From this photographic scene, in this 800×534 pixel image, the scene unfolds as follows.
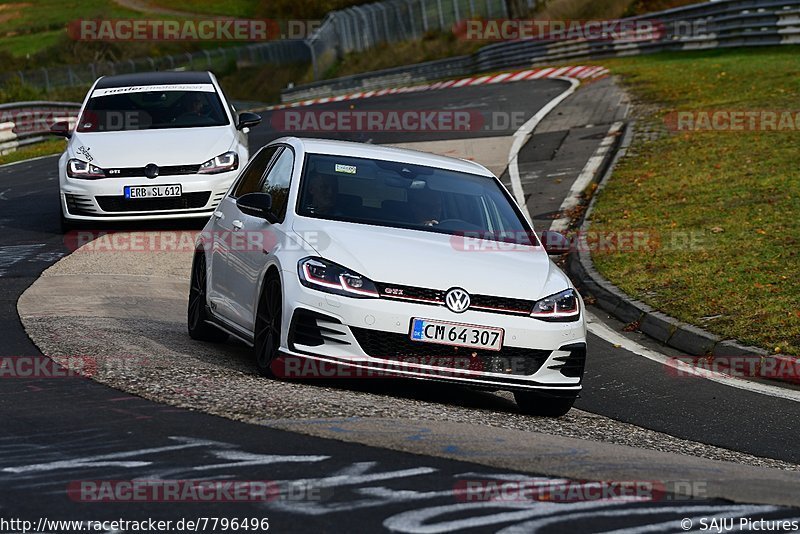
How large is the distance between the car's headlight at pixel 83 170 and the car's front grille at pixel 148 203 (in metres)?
0.26

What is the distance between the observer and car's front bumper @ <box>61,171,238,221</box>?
15.9 metres

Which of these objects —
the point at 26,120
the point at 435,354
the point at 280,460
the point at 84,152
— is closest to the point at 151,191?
the point at 84,152

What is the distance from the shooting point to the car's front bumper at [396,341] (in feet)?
26.9

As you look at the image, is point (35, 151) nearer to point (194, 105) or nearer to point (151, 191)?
point (194, 105)

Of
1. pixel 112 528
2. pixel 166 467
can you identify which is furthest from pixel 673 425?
pixel 112 528

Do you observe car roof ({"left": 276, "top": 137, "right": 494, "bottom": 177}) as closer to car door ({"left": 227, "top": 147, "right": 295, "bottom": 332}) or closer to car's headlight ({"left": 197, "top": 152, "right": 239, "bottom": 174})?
car door ({"left": 227, "top": 147, "right": 295, "bottom": 332})

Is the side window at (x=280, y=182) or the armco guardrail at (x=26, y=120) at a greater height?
the side window at (x=280, y=182)

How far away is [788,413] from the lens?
9.50m

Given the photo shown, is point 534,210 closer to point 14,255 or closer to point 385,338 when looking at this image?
point 14,255

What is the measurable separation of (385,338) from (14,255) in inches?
307

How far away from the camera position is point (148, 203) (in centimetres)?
1602

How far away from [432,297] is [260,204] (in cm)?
166

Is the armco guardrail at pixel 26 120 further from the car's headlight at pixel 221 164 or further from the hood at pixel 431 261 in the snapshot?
the hood at pixel 431 261

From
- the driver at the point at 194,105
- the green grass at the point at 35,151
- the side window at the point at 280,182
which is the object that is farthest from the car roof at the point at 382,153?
the green grass at the point at 35,151
